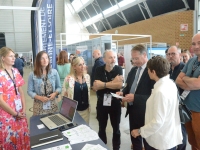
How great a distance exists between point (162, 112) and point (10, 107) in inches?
61.2

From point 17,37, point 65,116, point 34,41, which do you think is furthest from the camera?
point 17,37

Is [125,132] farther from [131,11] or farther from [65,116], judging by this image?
[131,11]

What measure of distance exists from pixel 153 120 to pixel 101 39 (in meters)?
4.23

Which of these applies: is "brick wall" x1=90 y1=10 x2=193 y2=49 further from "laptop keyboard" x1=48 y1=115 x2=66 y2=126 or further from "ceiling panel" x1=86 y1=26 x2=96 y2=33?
"ceiling panel" x1=86 y1=26 x2=96 y2=33

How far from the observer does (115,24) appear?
1335 centimetres

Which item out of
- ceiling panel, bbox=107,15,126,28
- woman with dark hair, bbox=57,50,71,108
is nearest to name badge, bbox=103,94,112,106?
woman with dark hair, bbox=57,50,71,108

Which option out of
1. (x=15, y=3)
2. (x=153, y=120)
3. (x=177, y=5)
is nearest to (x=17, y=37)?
(x=15, y=3)

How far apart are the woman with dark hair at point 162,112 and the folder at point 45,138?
1.98 feet

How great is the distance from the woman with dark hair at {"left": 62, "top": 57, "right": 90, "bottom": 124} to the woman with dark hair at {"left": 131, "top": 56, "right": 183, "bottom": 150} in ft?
2.67

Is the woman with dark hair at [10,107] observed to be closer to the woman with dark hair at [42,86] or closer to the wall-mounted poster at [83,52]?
the woman with dark hair at [42,86]

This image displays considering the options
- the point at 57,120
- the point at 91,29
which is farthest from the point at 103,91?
the point at 91,29

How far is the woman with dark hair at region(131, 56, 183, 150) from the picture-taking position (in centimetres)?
131

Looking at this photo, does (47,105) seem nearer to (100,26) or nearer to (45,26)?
(45,26)

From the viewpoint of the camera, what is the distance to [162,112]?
1304 mm
